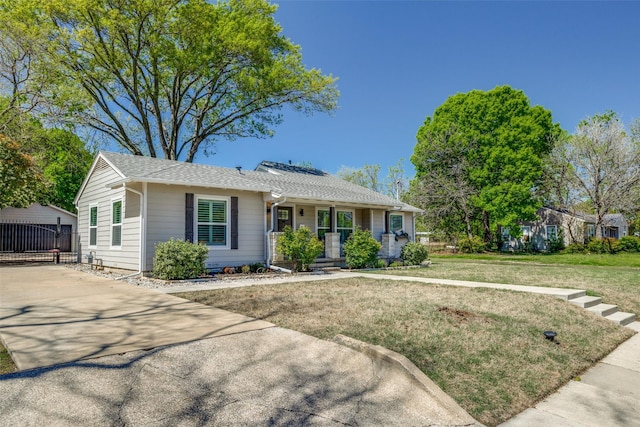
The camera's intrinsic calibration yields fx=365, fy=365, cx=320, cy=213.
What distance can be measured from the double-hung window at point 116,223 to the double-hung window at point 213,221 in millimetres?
2741

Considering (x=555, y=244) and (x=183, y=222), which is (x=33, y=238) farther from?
(x=555, y=244)

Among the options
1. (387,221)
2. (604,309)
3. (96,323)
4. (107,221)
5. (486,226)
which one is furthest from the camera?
(486,226)

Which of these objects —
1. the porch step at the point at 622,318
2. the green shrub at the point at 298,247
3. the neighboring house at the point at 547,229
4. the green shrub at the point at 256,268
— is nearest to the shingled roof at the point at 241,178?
the green shrub at the point at 298,247

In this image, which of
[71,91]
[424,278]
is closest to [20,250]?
[71,91]

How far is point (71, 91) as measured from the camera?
19.8 m

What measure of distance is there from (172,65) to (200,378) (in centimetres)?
2033

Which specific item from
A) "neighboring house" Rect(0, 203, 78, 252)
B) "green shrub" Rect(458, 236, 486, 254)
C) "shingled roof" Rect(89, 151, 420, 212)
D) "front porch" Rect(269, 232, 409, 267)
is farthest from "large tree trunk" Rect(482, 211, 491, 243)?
"neighboring house" Rect(0, 203, 78, 252)

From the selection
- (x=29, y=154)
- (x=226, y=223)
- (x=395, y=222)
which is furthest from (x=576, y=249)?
(x=29, y=154)

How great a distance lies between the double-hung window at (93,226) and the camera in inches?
535

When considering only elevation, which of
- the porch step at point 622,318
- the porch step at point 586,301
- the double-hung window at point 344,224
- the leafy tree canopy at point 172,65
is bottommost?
the porch step at point 622,318

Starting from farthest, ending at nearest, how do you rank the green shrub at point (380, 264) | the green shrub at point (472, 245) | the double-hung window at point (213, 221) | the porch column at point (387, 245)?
the green shrub at point (472, 245), the porch column at point (387, 245), the green shrub at point (380, 264), the double-hung window at point (213, 221)

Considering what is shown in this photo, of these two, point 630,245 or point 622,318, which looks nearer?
point 622,318

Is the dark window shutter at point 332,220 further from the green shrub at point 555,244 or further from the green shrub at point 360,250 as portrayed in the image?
the green shrub at point 555,244

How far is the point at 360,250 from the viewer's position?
13.5 metres
